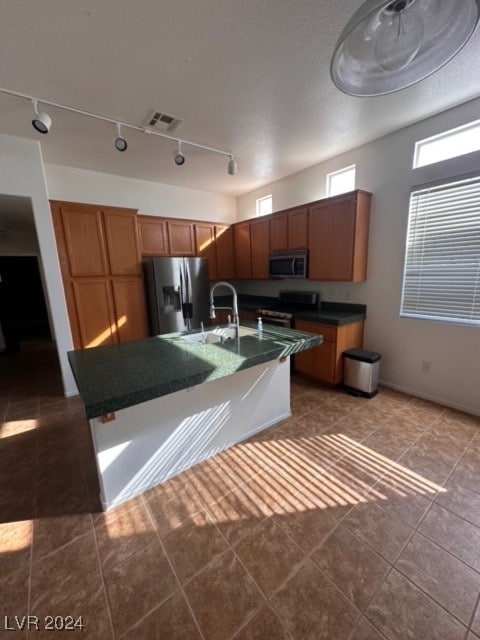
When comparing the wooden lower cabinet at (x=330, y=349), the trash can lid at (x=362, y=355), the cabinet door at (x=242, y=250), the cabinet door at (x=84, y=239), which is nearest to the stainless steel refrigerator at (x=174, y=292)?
the cabinet door at (x=84, y=239)

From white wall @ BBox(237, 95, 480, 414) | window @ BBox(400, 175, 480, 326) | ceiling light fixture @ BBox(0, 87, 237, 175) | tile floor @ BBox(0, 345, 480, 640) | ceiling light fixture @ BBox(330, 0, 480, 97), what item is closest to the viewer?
ceiling light fixture @ BBox(330, 0, 480, 97)

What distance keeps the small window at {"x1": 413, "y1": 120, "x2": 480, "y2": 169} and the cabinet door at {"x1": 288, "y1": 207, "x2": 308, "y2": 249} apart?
1.26m

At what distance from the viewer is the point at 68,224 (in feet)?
9.99

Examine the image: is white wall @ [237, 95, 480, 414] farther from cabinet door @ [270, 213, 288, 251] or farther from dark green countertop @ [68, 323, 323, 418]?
dark green countertop @ [68, 323, 323, 418]

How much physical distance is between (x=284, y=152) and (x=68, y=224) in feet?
8.92

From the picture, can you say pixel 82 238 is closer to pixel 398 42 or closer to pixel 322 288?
pixel 322 288

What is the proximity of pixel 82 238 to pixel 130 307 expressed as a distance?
100 cm

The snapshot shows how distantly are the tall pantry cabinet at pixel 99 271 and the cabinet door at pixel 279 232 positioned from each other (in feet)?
6.47

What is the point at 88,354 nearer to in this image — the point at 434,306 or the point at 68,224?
the point at 68,224

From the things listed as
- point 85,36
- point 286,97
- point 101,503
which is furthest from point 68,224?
point 101,503

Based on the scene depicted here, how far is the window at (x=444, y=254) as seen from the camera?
7.90 ft

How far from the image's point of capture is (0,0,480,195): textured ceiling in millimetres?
1438

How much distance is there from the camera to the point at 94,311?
3.33 metres

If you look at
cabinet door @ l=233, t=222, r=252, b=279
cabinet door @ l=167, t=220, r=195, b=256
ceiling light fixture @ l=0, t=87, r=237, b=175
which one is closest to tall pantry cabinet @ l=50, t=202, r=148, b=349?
cabinet door @ l=167, t=220, r=195, b=256
